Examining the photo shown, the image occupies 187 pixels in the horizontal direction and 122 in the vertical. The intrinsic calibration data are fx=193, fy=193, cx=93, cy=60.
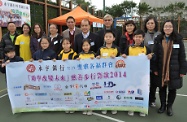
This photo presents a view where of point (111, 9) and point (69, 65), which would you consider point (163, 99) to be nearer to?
point (69, 65)

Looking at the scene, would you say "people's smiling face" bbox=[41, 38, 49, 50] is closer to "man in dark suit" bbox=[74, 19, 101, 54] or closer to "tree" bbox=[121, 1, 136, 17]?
"man in dark suit" bbox=[74, 19, 101, 54]

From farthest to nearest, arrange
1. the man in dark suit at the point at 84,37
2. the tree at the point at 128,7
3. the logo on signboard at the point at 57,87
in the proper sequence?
the tree at the point at 128,7
the man in dark suit at the point at 84,37
the logo on signboard at the point at 57,87

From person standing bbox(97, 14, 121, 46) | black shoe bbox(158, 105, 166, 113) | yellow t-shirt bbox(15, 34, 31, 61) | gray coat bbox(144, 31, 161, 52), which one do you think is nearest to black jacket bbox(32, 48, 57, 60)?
yellow t-shirt bbox(15, 34, 31, 61)

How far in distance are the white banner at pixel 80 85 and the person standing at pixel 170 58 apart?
1.05 ft

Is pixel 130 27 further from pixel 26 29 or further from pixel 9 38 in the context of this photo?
pixel 9 38

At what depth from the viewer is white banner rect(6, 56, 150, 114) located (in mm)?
3215

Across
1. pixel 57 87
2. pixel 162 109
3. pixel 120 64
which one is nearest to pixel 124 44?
pixel 120 64

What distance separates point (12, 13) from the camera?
803 cm

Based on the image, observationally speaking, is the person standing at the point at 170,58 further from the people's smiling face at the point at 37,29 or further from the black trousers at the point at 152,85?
the people's smiling face at the point at 37,29

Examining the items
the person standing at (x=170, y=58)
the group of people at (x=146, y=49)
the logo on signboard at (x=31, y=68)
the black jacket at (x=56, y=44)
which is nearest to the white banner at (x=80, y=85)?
the logo on signboard at (x=31, y=68)

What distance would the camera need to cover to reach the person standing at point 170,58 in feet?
10.4

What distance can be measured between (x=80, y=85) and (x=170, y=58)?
1574 millimetres

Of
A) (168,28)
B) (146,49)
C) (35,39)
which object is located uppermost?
(168,28)

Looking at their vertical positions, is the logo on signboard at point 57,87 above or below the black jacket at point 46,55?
below
